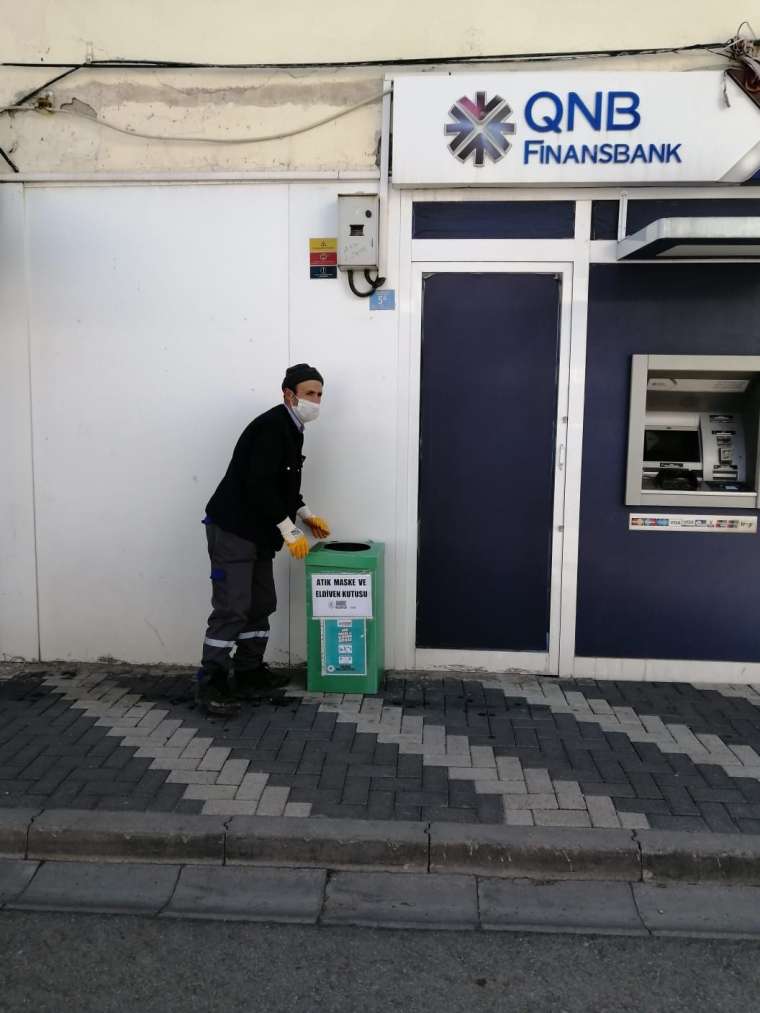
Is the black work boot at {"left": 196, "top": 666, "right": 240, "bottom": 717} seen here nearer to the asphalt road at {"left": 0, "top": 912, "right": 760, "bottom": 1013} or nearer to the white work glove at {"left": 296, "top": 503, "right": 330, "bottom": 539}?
the white work glove at {"left": 296, "top": 503, "right": 330, "bottom": 539}

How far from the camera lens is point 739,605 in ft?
16.8

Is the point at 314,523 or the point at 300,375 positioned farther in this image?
the point at 314,523

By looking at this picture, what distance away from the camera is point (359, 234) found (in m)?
4.87

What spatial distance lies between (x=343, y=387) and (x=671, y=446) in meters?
2.13

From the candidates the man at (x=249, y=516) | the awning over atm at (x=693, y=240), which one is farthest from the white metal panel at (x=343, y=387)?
the awning over atm at (x=693, y=240)

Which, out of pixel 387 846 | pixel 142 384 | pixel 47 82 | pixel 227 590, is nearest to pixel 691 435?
pixel 227 590

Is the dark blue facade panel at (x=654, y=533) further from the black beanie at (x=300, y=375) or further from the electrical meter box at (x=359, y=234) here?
the black beanie at (x=300, y=375)

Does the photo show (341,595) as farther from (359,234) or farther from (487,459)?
(359,234)

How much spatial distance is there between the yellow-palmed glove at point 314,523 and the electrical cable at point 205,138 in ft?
7.62

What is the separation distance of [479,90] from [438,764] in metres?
3.90

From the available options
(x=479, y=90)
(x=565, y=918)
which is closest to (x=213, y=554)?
(x=565, y=918)

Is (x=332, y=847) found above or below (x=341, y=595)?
below

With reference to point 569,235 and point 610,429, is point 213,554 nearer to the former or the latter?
point 610,429

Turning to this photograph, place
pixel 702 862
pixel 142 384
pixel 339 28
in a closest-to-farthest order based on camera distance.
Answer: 1. pixel 702 862
2. pixel 339 28
3. pixel 142 384
